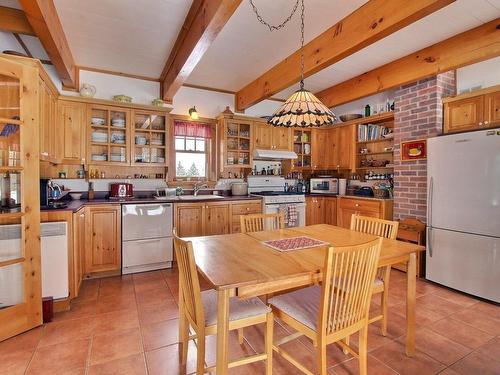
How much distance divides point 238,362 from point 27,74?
266 centimetres

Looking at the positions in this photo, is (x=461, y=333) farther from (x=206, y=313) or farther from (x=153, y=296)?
(x=153, y=296)

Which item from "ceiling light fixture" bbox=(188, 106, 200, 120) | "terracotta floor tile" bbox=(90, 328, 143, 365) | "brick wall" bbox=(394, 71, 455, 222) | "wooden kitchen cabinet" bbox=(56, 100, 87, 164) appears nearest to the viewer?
"terracotta floor tile" bbox=(90, 328, 143, 365)

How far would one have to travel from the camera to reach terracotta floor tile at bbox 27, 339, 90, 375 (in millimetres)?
1750

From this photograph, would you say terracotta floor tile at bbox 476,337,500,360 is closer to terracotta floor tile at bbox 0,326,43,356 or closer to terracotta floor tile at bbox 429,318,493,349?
terracotta floor tile at bbox 429,318,493,349

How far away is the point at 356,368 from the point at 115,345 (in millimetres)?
1710

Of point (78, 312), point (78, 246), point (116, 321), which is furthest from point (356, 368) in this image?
point (78, 246)

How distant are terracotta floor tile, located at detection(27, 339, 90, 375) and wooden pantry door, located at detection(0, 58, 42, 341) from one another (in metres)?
0.45

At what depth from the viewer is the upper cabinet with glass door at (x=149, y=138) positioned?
384cm

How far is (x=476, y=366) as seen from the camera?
71.5 inches

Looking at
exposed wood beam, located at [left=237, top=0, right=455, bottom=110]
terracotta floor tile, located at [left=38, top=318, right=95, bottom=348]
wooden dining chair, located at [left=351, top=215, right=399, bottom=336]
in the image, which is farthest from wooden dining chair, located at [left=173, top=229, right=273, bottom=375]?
exposed wood beam, located at [left=237, top=0, right=455, bottom=110]

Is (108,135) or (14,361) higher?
(108,135)

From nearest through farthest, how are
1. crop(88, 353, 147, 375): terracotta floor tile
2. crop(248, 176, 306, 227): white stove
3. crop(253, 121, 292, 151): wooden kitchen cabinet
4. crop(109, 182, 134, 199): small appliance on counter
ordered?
crop(88, 353, 147, 375): terracotta floor tile < crop(109, 182, 134, 199): small appliance on counter < crop(248, 176, 306, 227): white stove < crop(253, 121, 292, 151): wooden kitchen cabinet

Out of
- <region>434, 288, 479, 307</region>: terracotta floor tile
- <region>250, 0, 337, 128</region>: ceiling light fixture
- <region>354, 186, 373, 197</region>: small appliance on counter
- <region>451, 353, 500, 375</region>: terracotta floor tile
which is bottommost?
<region>451, 353, 500, 375</region>: terracotta floor tile

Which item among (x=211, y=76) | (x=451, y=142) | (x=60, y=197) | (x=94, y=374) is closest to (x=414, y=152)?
(x=451, y=142)
